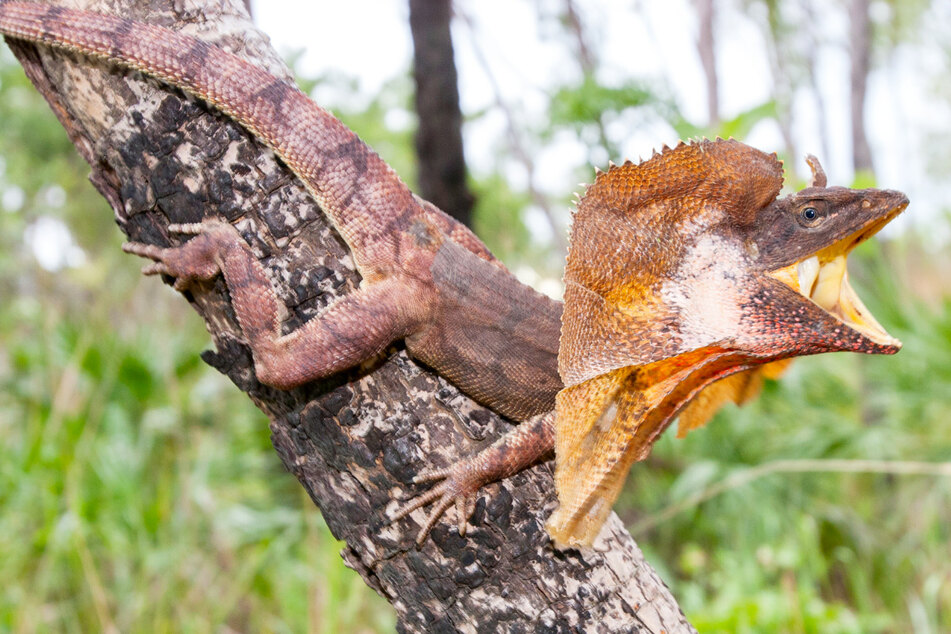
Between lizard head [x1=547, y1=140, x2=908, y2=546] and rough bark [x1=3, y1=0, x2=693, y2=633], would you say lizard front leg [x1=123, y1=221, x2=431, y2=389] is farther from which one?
lizard head [x1=547, y1=140, x2=908, y2=546]

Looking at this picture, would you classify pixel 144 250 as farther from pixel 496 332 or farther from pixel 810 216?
pixel 810 216

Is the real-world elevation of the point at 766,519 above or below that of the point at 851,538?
below

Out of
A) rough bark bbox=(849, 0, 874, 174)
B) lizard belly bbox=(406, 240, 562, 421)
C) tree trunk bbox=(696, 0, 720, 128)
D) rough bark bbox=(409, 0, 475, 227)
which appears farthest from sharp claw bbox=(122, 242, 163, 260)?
rough bark bbox=(849, 0, 874, 174)

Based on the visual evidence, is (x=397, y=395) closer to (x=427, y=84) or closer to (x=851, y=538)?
(x=427, y=84)

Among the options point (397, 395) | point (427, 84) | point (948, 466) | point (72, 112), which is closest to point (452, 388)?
point (397, 395)

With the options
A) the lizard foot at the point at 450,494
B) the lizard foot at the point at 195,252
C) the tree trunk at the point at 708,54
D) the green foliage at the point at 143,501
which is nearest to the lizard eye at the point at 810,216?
the lizard foot at the point at 450,494

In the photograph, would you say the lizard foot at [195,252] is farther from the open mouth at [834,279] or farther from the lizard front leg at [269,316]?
the open mouth at [834,279]

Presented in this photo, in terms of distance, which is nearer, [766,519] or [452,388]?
[452,388]
